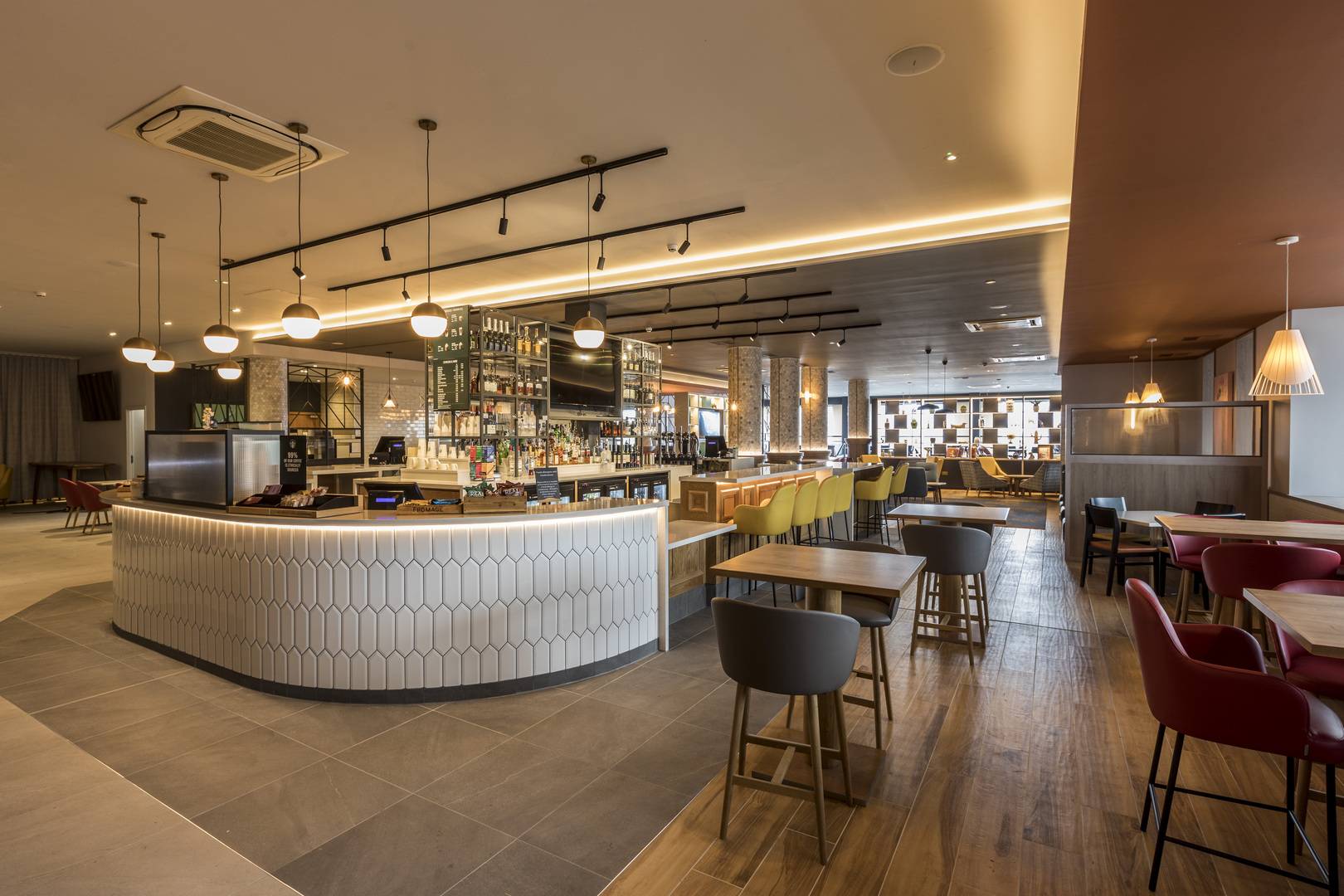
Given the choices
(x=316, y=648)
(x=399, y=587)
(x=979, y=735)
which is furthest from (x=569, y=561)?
(x=979, y=735)

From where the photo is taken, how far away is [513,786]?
9.50ft

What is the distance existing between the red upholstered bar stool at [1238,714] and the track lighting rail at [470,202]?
3950 millimetres

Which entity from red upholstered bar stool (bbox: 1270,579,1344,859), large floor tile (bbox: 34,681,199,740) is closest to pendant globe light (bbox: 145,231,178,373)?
large floor tile (bbox: 34,681,199,740)

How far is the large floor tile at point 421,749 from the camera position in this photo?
3.01 m

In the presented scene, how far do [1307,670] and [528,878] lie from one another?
317 cm

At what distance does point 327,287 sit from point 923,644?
27.5ft

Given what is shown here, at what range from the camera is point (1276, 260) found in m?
4.72

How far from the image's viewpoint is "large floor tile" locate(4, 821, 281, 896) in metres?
2.24

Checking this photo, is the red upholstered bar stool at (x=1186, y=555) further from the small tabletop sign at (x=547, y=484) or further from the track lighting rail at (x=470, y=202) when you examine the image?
the track lighting rail at (x=470, y=202)

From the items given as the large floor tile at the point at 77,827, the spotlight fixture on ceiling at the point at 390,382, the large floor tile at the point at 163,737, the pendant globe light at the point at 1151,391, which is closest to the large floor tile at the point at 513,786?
the large floor tile at the point at 77,827

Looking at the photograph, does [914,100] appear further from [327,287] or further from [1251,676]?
[327,287]

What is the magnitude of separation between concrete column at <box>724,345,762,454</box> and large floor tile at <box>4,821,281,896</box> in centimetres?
1022

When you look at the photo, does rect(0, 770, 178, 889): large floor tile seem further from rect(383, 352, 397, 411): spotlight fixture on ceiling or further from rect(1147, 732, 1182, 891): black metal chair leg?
rect(383, 352, 397, 411): spotlight fixture on ceiling

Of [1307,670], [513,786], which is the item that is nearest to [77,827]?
[513,786]
